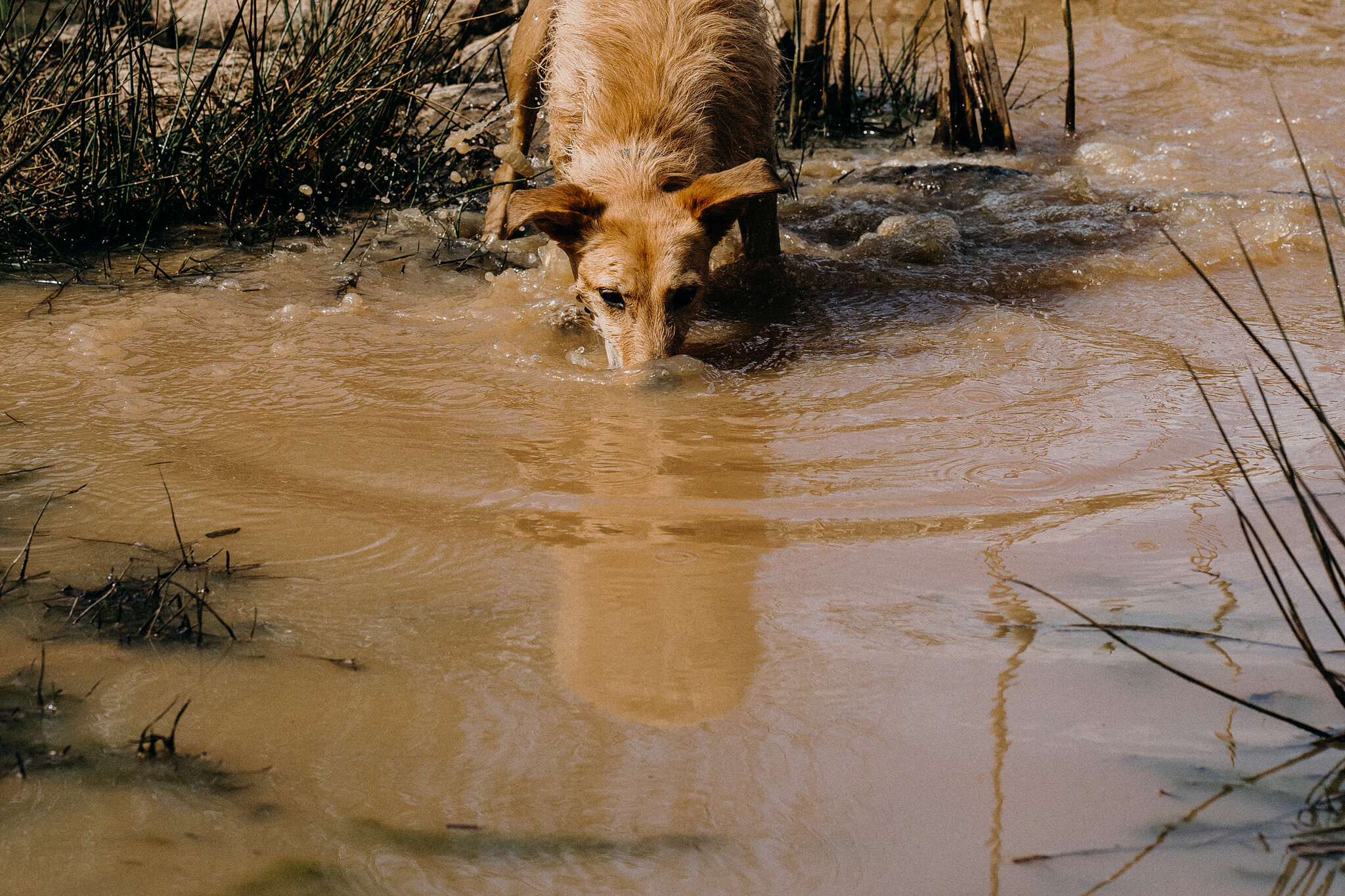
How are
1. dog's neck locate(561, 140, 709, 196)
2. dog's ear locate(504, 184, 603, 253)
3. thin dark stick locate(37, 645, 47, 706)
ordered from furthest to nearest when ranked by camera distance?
dog's neck locate(561, 140, 709, 196) → dog's ear locate(504, 184, 603, 253) → thin dark stick locate(37, 645, 47, 706)

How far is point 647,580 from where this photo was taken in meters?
2.88

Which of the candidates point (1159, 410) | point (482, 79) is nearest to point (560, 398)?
point (1159, 410)

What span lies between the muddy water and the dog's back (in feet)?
2.63

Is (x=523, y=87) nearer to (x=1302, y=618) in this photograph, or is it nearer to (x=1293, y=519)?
(x=1293, y=519)

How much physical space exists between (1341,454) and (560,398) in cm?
288

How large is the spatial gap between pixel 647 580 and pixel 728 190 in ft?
7.83

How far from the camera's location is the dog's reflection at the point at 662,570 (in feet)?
7.83

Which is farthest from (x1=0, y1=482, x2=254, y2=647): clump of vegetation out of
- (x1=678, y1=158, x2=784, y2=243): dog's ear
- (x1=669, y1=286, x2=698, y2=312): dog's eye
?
(x1=678, y1=158, x2=784, y2=243): dog's ear

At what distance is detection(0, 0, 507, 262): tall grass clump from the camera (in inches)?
206

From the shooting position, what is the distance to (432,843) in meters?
1.86

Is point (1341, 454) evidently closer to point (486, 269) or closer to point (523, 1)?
point (486, 269)

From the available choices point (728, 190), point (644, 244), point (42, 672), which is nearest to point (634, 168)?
point (644, 244)

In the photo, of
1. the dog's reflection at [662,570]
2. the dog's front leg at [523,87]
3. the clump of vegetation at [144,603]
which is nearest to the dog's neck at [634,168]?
the dog's front leg at [523,87]

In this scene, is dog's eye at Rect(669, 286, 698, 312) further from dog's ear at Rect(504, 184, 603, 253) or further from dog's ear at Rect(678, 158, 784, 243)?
dog's ear at Rect(504, 184, 603, 253)
